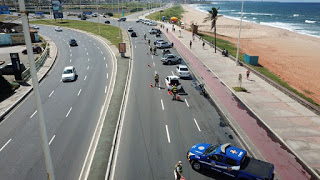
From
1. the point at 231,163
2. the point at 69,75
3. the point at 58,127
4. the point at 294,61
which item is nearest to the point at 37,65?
the point at 69,75

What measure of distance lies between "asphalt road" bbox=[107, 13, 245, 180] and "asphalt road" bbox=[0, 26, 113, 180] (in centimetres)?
326

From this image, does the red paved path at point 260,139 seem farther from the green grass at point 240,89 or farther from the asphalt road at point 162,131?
the asphalt road at point 162,131

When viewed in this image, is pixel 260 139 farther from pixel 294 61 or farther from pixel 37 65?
pixel 294 61

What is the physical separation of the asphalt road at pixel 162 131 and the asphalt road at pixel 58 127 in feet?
10.7

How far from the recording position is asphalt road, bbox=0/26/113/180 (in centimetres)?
1631

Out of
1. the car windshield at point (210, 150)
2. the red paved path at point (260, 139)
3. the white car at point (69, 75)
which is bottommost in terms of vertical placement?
the red paved path at point (260, 139)

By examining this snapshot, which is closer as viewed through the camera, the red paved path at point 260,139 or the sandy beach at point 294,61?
the red paved path at point 260,139

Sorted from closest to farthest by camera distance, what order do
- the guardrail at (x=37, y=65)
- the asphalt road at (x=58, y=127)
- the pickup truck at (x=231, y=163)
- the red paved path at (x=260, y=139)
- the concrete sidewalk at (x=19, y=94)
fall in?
the pickup truck at (x=231, y=163) < the red paved path at (x=260, y=139) < the asphalt road at (x=58, y=127) < the concrete sidewalk at (x=19, y=94) < the guardrail at (x=37, y=65)

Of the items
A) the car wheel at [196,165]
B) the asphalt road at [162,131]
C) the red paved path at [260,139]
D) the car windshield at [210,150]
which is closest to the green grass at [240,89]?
the red paved path at [260,139]

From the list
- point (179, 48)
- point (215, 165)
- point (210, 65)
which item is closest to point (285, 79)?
point (210, 65)

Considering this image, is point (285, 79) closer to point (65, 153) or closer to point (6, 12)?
point (65, 153)

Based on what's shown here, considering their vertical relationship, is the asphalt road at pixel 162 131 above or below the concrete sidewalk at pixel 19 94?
below

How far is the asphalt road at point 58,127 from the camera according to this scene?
53.5 ft

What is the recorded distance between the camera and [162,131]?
68.1 ft
